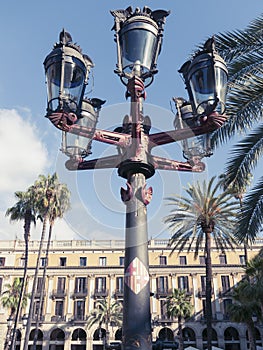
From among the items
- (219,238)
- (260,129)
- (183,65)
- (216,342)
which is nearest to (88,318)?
(216,342)

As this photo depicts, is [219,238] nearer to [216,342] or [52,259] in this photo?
[216,342]

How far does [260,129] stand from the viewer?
836cm

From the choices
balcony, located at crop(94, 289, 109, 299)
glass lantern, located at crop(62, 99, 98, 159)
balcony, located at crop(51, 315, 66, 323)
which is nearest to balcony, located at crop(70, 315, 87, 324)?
balcony, located at crop(51, 315, 66, 323)

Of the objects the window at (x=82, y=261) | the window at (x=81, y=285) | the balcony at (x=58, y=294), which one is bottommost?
the balcony at (x=58, y=294)

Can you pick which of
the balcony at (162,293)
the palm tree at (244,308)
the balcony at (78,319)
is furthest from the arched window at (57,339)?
the palm tree at (244,308)

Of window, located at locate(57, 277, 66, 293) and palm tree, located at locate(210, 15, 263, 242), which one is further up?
window, located at locate(57, 277, 66, 293)

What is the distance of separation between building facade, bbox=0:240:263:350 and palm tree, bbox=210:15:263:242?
39258mm

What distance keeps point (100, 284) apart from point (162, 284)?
8.00 metres

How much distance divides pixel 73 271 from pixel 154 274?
34.5ft

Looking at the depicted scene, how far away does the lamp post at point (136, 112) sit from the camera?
3611 millimetres

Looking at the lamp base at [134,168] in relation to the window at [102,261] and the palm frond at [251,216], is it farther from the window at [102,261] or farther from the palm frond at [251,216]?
the window at [102,261]

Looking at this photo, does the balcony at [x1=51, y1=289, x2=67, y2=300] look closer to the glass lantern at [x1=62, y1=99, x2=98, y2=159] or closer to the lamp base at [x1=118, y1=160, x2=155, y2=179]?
the glass lantern at [x1=62, y1=99, x2=98, y2=159]

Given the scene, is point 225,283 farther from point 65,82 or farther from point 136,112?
point 65,82

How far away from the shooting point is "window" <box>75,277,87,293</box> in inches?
1891
